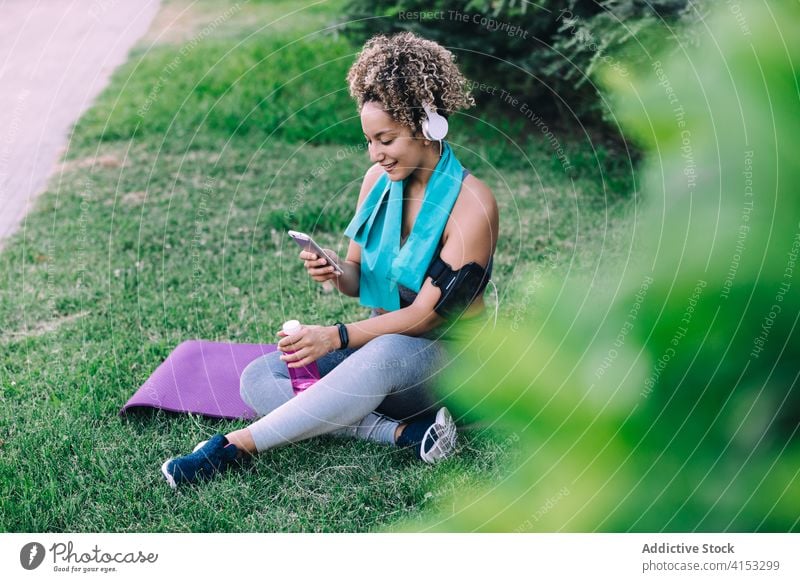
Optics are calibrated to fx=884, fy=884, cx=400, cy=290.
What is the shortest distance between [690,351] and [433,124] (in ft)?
5.89

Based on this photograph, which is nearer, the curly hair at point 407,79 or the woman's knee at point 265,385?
the curly hair at point 407,79

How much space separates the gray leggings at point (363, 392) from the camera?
7.95 feet

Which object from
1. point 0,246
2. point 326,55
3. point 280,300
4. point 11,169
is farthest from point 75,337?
point 326,55

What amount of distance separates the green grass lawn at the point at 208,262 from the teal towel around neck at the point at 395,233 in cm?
43

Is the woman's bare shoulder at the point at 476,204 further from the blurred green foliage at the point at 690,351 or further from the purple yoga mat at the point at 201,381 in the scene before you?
the blurred green foliage at the point at 690,351

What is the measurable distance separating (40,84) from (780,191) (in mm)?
7148

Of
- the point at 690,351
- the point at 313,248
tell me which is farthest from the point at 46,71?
the point at 690,351

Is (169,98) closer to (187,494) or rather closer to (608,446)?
(187,494)

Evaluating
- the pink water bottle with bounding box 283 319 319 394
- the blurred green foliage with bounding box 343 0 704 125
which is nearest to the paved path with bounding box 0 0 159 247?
the blurred green foliage with bounding box 343 0 704 125

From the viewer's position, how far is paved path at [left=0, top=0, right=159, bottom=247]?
5.42 m

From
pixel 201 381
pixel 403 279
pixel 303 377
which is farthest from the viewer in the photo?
pixel 201 381

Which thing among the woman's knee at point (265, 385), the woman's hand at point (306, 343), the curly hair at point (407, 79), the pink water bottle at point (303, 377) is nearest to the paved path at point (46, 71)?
the woman's knee at point (265, 385)

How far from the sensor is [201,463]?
7.89 feet

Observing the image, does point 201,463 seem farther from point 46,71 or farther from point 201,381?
point 46,71
